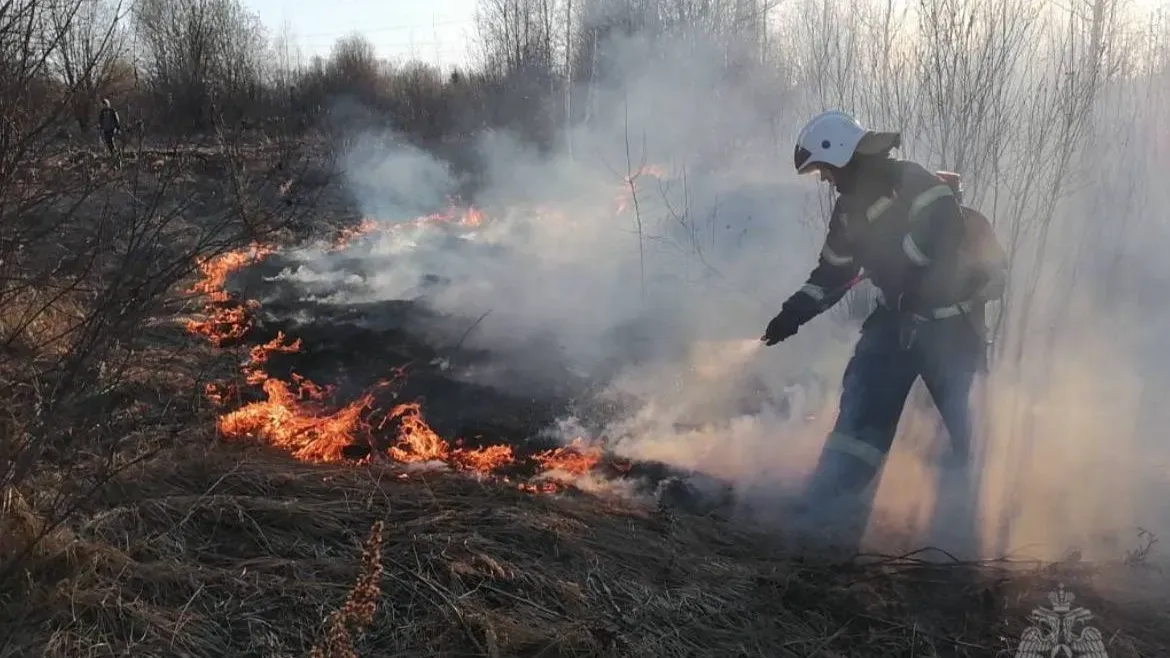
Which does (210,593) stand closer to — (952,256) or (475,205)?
(952,256)

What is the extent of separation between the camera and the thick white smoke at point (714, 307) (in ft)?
16.2

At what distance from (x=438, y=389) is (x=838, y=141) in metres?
3.82

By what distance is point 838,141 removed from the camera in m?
4.02

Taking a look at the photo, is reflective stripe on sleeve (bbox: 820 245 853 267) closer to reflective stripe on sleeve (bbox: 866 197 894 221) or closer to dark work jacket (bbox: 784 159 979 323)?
dark work jacket (bbox: 784 159 979 323)

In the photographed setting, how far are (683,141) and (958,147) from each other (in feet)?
29.1

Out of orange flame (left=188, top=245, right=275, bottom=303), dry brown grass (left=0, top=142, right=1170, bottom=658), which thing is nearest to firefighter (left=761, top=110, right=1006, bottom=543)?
dry brown grass (left=0, top=142, right=1170, bottom=658)

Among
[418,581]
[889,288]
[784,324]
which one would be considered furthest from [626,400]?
[418,581]

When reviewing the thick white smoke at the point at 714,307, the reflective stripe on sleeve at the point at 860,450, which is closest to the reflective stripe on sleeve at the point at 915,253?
the reflective stripe on sleeve at the point at 860,450

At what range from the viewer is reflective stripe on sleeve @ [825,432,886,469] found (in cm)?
409

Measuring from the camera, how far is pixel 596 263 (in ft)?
37.2

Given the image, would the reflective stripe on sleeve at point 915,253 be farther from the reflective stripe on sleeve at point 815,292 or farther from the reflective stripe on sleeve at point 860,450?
the reflective stripe on sleeve at point 860,450

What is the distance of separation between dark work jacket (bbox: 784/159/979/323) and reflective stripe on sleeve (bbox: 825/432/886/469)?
0.74m

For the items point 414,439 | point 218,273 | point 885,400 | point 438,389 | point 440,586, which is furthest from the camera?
point 218,273

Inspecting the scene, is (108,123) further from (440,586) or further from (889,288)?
(889,288)
